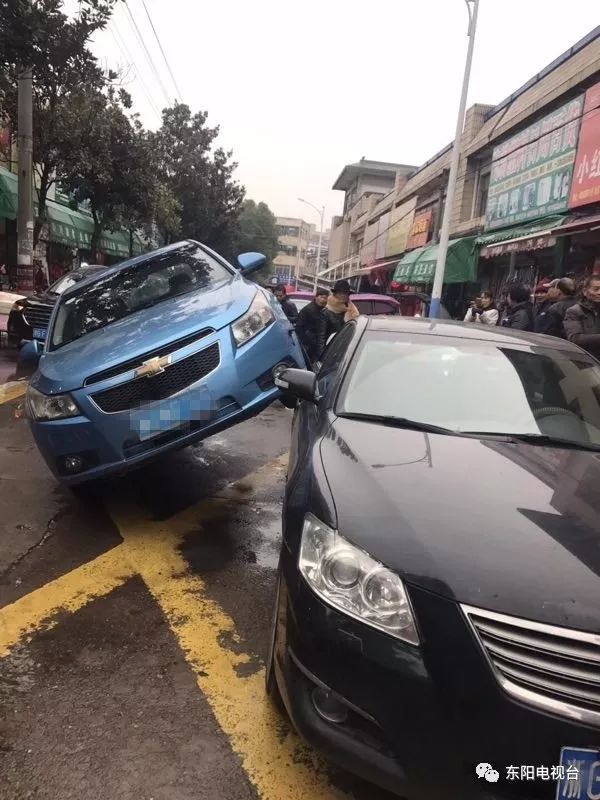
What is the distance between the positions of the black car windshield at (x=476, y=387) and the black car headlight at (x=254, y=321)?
1.11m

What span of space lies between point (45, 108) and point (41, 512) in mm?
13408

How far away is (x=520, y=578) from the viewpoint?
1636mm

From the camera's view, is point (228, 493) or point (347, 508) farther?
point (228, 493)

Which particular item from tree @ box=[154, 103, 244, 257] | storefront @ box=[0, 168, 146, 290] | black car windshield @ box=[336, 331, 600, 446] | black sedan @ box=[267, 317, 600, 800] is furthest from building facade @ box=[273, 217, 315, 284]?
black sedan @ box=[267, 317, 600, 800]

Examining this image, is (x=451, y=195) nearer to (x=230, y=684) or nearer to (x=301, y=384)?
(x=301, y=384)

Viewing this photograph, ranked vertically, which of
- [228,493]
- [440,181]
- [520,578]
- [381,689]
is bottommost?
[228,493]

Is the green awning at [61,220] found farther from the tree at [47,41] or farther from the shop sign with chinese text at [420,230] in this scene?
the shop sign with chinese text at [420,230]

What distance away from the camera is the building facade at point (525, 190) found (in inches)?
428

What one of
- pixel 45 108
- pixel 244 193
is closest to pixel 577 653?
pixel 45 108

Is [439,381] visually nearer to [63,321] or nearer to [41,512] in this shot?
[41,512]

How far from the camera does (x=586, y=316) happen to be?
552 centimetres

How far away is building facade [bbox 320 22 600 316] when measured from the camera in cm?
1086

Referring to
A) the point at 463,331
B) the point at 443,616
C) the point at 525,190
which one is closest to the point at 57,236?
the point at 525,190

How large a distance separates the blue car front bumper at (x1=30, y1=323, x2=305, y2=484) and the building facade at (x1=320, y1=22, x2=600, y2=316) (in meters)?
7.97
